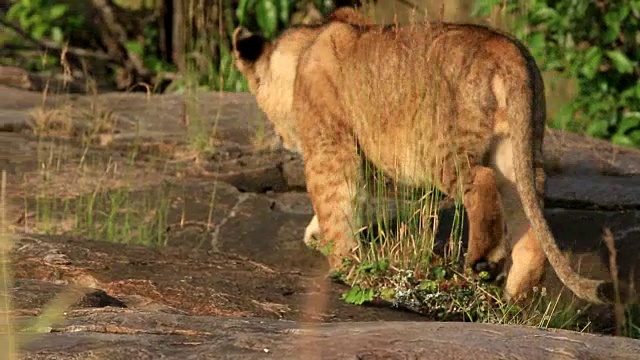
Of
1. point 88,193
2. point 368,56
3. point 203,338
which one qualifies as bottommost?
point 88,193

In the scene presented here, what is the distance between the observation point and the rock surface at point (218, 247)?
3.20 meters

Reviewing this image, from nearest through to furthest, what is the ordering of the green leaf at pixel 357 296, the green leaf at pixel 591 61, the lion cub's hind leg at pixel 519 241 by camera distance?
1. the green leaf at pixel 357 296
2. the lion cub's hind leg at pixel 519 241
3. the green leaf at pixel 591 61

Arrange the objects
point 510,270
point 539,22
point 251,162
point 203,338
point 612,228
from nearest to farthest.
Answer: point 203,338, point 510,270, point 612,228, point 251,162, point 539,22

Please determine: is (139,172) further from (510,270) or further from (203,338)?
(203,338)

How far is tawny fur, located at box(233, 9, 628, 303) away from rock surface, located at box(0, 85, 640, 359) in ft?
1.42

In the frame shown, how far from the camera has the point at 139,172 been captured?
23.5ft

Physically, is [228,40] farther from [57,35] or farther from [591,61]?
[591,61]

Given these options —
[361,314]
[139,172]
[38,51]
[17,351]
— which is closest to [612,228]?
[361,314]

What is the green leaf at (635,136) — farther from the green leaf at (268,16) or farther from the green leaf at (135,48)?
the green leaf at (135,48)

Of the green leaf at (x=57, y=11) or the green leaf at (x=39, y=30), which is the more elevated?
the green leaf at (x=57, y=11)

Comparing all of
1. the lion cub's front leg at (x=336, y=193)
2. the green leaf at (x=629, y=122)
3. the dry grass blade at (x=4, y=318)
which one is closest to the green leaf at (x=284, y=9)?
the green leaf at (x=629, y=122)

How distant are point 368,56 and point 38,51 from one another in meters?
6.15

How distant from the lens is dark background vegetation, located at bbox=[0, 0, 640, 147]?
859 cm

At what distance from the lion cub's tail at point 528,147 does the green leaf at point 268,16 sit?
4.59 metres
